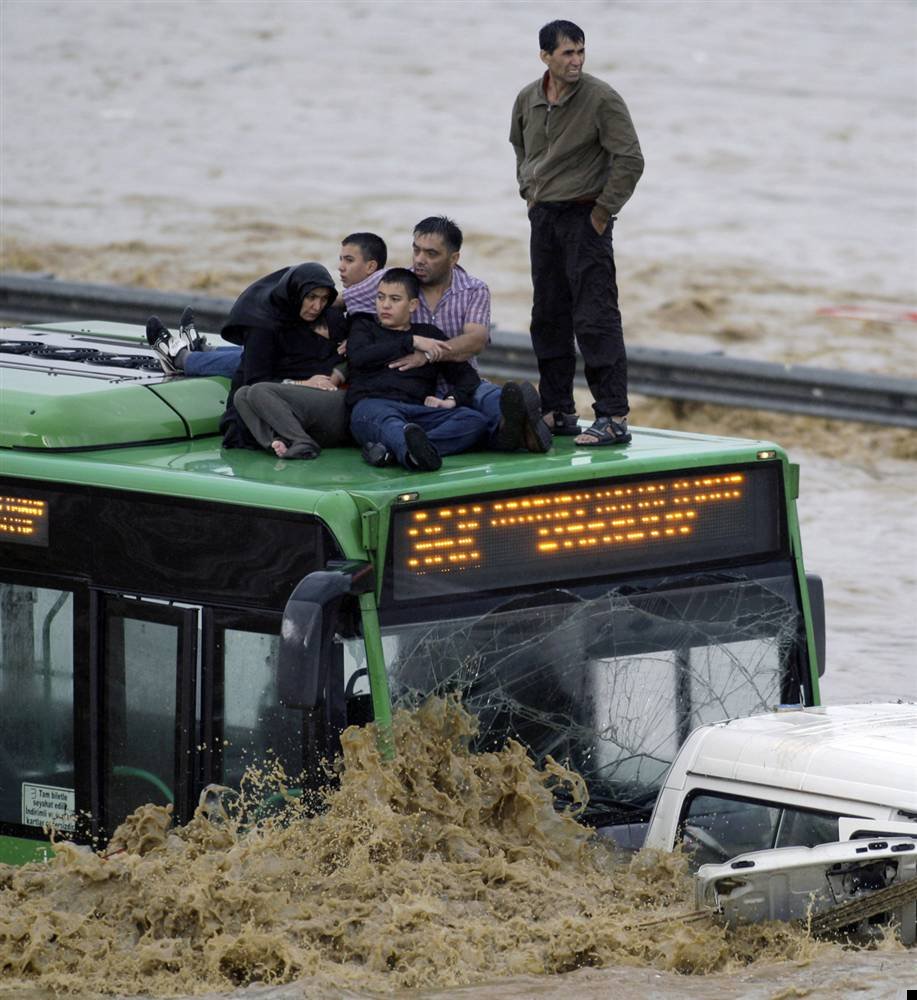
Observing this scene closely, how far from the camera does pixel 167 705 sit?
24.7 ft

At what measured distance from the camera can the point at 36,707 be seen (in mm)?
7828

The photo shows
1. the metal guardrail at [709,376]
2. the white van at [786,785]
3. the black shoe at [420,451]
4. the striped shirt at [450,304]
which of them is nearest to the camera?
the white van at [786,785]

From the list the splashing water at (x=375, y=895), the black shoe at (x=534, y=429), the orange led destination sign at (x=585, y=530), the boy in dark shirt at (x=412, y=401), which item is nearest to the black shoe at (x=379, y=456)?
the boy in dark shirt at (x=412, y=401)

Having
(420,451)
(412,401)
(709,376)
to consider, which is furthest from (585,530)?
(709,376)

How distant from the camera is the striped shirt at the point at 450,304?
856cm

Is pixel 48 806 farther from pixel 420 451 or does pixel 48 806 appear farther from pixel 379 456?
pixel 420 451

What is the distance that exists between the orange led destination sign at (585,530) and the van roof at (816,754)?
664 mm

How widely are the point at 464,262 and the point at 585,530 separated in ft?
56.3

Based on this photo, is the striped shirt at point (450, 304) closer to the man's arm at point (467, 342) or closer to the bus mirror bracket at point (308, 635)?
the man's arm at point (467, 342)

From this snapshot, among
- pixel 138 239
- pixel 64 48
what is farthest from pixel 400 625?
pixel 64 48

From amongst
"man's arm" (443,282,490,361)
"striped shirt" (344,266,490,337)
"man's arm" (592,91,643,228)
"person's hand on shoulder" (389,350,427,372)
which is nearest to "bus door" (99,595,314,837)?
"person's hand on shoulder" (389,350,427,372)

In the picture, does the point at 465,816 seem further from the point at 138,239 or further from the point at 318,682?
the point at 138,239

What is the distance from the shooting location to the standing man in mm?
8727

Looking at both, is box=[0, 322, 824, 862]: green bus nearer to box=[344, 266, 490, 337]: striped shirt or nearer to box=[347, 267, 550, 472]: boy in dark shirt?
box=[347, 267, 550, 472]: boy in dark shirt
